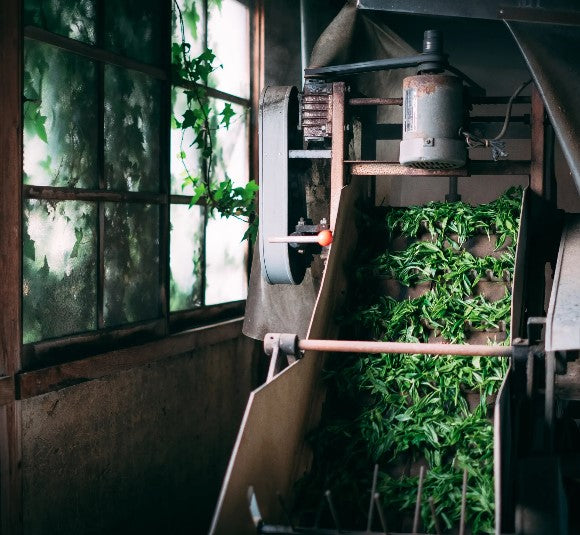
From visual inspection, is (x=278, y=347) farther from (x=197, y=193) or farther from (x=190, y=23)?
(x=190, y=23)

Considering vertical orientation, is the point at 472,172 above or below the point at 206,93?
below

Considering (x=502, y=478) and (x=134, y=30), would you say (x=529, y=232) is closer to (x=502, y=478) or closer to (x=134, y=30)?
(x=502, y=478)

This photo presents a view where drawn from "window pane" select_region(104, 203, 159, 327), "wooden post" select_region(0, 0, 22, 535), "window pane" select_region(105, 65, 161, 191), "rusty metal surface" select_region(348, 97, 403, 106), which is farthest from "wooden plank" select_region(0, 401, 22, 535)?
"rusty metal surface" select_region(348, 97, 403, 106)

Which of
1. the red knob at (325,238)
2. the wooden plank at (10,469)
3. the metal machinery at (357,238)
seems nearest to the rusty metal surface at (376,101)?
the metal machinery at (357,238)

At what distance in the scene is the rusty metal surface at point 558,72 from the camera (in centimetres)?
348

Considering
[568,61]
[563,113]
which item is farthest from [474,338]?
[568,61]

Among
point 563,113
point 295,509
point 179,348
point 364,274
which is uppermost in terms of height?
point 563,113

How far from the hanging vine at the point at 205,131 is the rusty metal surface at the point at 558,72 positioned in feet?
6.71

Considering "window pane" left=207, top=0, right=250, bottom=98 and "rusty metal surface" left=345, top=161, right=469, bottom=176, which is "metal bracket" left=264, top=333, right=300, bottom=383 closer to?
"rusty metal surface" left=345, top=161, right=469, bottom=176

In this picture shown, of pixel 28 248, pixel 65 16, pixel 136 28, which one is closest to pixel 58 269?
pixel 28 248

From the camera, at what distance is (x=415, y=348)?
313cm

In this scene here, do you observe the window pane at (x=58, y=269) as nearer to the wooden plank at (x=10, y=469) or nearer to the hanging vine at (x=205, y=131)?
the wooden plank at (x=10, y=469)

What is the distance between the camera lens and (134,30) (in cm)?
441

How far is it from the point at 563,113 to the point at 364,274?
1.29 meters
